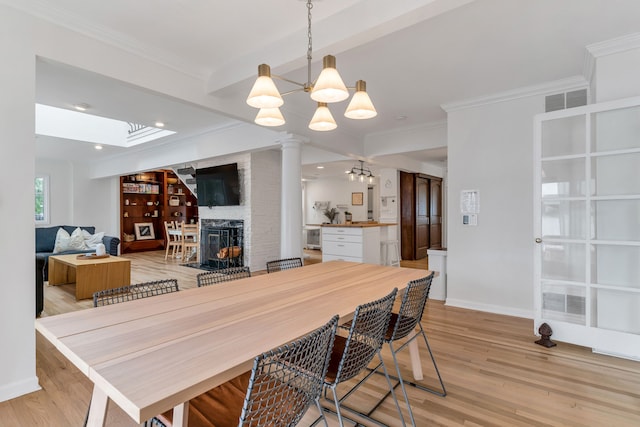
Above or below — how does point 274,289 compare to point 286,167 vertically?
below

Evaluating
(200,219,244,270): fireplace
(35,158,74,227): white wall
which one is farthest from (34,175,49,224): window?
(200,219,244,270): fireplace

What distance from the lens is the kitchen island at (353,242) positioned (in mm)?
5664

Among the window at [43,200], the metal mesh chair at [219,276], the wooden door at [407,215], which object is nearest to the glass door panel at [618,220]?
the metal mesh chair at [219,276]

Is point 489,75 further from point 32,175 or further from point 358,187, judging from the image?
point 358,187

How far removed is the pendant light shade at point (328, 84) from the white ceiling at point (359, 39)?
62 cm

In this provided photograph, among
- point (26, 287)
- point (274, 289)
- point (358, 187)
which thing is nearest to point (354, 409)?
point (274, 289)

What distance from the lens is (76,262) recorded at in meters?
4.70

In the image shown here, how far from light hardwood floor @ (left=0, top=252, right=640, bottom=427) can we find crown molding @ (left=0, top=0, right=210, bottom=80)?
2.49 meters

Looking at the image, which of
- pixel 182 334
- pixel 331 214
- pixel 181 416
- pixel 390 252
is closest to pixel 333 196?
pixel 331 214

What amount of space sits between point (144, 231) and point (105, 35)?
8591mm

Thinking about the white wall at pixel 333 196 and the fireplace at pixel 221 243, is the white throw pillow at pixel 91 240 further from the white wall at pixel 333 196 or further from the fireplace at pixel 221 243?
the white wall at pixel 333 196

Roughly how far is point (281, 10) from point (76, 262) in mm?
4601

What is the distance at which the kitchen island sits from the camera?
223 inches

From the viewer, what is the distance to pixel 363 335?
1.53 m
